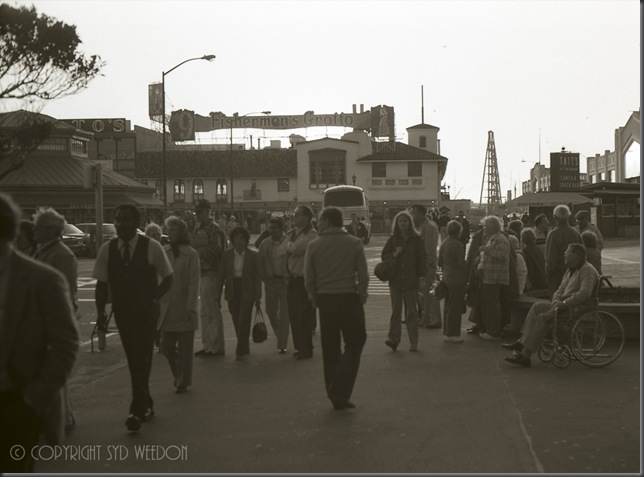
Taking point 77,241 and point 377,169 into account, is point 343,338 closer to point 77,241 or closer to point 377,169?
point 77,241

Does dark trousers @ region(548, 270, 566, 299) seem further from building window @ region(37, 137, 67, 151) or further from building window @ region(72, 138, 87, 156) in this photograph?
building window @ region(72, 138, 87, 156)

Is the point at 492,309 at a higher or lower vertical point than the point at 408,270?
lower

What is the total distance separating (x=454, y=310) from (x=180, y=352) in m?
4.93

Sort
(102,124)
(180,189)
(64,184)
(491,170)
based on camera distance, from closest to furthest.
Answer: (64,184), (180,189), (102,124), (491,170)

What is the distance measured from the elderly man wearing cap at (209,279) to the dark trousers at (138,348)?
162 inches

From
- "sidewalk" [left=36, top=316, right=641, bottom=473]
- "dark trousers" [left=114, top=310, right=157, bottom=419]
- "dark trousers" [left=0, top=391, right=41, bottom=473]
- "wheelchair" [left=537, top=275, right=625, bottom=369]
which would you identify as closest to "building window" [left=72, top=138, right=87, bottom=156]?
"sidewalk" [left=36, top=316, right=641, bottom=473]

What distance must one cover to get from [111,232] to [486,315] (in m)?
28.5

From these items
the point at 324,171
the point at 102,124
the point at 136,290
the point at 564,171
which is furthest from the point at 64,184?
the point at 136,290

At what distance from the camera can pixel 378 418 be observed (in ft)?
27.5

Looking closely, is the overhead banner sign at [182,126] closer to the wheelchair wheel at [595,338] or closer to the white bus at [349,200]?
the white bus at [349,200]

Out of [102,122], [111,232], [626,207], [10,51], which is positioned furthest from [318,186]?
[10,51]

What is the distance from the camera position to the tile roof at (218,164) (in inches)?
3497

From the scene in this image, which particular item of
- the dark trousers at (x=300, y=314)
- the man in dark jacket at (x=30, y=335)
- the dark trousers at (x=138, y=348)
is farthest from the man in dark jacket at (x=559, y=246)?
the man in dark jacket at (x=30, y=335)

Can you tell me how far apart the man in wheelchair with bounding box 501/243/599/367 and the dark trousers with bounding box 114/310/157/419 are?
4.77m
